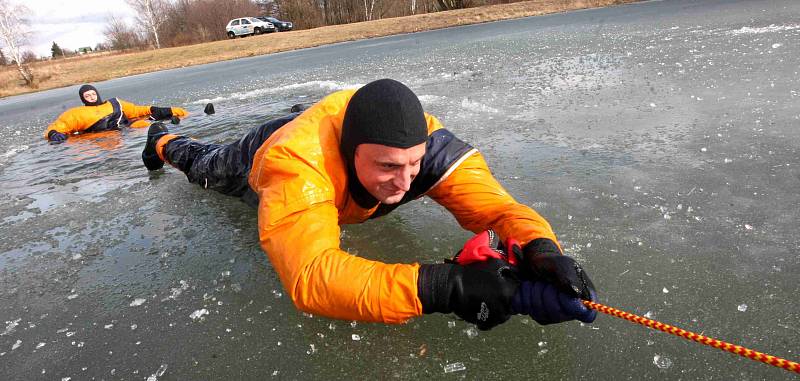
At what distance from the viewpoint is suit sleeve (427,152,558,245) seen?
2197 mm

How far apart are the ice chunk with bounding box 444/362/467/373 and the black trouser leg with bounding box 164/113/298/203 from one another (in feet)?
6.53

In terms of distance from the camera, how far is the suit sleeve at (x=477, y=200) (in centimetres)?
220

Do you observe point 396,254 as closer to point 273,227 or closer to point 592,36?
point 273,227

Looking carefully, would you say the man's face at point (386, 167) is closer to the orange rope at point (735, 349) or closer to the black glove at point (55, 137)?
the orange rope at point (735, 349)

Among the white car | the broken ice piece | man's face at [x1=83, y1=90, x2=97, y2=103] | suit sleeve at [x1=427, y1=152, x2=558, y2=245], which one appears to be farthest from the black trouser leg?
the white car

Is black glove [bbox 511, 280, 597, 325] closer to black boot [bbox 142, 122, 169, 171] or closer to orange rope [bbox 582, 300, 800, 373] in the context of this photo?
orange rope [bbox 582, 300, 800, 373]

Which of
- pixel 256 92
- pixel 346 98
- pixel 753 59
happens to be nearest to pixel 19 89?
pixel 256 92

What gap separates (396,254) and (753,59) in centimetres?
667

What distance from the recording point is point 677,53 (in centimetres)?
733

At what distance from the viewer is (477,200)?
92.3 inches

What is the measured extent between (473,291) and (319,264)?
63cm

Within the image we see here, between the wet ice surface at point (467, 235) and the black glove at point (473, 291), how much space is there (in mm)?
286

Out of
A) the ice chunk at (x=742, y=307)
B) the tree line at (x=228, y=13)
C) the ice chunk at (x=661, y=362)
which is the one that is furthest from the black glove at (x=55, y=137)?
the tree line at (x=228, y=13)

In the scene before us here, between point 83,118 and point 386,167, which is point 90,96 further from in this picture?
point 386,167
